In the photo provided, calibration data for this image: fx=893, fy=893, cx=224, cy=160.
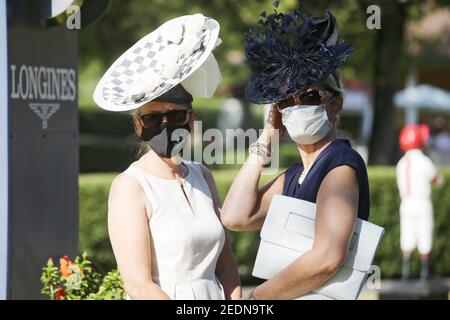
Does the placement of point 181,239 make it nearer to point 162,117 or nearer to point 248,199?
point 248,199

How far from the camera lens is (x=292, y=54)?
3.38m

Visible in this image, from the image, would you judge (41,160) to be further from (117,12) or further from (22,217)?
(117,12)

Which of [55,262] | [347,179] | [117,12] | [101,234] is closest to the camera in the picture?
[347,179]

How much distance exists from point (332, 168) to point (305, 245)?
30 centimetres

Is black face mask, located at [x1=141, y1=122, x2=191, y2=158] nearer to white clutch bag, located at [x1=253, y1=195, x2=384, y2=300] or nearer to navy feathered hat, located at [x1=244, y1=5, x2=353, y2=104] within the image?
navy feathered hat, located at [x1=244, y1=5, x2=353, y2=104]

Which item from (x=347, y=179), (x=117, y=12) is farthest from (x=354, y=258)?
(x=117, y=12)

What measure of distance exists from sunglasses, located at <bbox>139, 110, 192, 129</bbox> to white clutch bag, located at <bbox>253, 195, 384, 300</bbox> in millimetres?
512

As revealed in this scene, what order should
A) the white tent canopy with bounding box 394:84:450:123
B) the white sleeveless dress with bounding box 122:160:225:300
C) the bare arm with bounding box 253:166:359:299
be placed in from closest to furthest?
the bare arm with bounding box 253:166:359:299 < the white sleeveless dress with bounding box 122:160:225:300 < the white tent canopy with bounding box 394:84:450:123

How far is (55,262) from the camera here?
5418 mm

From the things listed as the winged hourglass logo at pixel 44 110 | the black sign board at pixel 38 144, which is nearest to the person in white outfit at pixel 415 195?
the black sign board at pixel 38 144

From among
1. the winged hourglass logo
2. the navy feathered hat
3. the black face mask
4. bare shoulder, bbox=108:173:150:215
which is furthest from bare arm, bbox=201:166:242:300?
the winged hourglass logo

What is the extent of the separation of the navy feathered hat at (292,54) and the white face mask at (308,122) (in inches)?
2.8

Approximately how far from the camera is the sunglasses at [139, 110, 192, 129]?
3.51 metres

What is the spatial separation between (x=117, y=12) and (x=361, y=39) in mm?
5279
